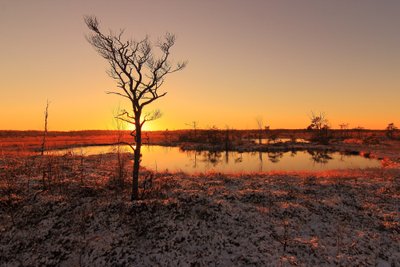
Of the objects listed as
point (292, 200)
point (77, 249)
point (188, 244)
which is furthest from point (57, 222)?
point (292, 200)

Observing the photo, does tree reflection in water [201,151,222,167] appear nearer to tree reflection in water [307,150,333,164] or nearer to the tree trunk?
tree reflection in water [307,150,333,164]

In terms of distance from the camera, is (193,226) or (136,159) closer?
(193,226)

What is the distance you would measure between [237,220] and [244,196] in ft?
10.2

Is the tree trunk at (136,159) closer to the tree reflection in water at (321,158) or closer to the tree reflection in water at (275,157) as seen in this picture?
the tree reflection in water at (275,157)

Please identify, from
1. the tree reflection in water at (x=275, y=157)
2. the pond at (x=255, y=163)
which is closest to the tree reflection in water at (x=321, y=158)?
the pond at (x=255, y=163)

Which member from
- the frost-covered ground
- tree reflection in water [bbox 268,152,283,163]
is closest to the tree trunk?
the frost-covered ground

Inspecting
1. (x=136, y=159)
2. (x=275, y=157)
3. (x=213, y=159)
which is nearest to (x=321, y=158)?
(x=275, y=157)

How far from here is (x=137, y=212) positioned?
1448cm

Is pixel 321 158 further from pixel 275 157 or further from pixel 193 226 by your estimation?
pixel 193 226

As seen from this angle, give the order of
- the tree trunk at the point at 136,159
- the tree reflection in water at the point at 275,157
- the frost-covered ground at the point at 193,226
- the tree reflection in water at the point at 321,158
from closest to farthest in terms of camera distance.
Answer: the frost-covered ground at the point at 193,226, the tree trunk at the point at 136,159, the tree reflection in water at the point at 321,158, the tree reflection in water at the point at 275,157

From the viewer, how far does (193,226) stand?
13641 mm

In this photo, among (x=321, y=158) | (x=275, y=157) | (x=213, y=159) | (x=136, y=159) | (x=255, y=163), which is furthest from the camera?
(x=275, y=157)

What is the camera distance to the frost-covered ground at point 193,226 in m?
11.9

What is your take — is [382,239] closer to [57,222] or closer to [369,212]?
[369,212]
